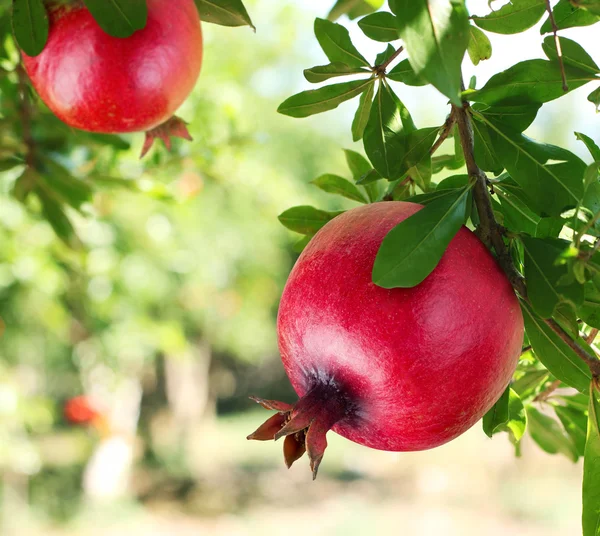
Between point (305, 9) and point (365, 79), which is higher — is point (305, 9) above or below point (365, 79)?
below

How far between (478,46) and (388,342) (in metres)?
0.34

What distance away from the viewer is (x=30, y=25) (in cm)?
70

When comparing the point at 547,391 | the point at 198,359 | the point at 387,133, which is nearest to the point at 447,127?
the point at 387,133

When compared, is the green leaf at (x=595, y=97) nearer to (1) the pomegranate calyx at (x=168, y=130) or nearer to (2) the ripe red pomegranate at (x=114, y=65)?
(2) the ripe red pomegranate at (x=114, y=65)

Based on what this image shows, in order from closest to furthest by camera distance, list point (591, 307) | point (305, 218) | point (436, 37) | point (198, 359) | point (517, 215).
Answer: point (436, 37) → point (591, 307) → point (517, 215) → point (305, 218) → point (198, 359)

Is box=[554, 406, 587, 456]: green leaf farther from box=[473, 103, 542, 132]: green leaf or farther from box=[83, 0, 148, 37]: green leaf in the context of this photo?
box=[83, 0, 148, 37]: green leaf

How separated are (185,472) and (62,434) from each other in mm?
2565

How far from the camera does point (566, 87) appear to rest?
0.56 meters

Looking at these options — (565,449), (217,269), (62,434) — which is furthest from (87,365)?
(565,449)

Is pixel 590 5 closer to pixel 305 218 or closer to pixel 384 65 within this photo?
pixel 384 65

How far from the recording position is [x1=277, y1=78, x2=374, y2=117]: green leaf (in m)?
0.67

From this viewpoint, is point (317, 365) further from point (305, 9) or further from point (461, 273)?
point (305, 9)

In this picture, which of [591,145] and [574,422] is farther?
[574,422]

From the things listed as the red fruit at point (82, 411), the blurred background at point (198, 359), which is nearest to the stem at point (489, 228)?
the blurred background at point (198, 359)
